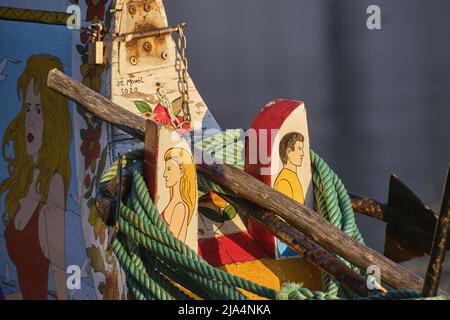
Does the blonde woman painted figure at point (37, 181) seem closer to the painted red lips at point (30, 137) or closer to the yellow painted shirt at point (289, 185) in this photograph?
the painted red lips at point (30, 137)

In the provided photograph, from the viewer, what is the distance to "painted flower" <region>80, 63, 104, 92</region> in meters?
3.81

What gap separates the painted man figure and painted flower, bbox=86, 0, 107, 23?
3.00 ft

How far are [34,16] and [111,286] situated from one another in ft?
3.75

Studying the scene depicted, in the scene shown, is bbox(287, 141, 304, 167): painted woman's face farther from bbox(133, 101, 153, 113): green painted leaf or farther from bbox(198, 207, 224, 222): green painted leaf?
bbox(133, 101, 153, 113): green painted leaf

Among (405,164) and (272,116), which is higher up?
(272,116)

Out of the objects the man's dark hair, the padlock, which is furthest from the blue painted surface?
the man's dark hair

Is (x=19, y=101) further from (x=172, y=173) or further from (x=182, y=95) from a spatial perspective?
(x=172, y=173)

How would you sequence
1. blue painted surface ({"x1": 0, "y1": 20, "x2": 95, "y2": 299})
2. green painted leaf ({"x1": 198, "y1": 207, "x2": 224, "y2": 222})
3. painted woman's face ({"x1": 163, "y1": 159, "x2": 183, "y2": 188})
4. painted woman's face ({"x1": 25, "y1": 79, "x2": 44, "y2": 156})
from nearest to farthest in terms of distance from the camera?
painted woman's face ({"x1": 163, "y1": 159, "x2": 183, "y2": 188}) < green painted leaf ({"x1": 198, "y1": 207, "x2": 224, "y2": 222}) < blue painted surface ({"x1": 0, "y1": 20, "x2": 95, "y2": 299}) < painted woman's face ({"x1": 25, "y1": 79, "x2": 44, "y2": 156})

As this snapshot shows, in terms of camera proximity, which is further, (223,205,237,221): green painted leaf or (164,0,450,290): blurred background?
(164,0,450,290): blurred background

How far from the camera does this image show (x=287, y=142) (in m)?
3.36
